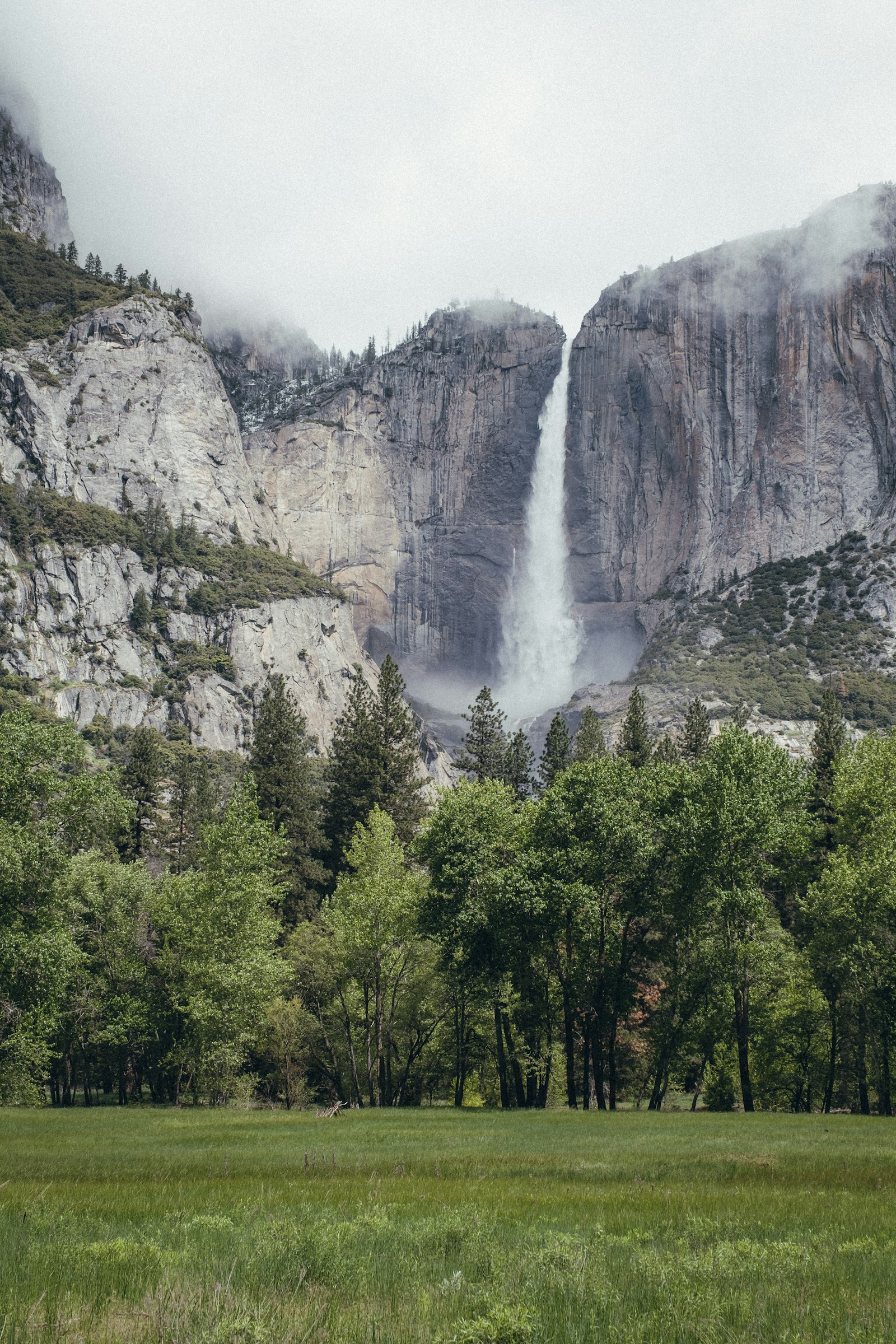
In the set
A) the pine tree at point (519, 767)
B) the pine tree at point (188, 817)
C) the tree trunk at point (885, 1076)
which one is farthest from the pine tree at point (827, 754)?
the pine tree at point (188, 817)

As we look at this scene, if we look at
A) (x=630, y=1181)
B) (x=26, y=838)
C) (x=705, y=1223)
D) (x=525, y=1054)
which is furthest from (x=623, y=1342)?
(x=525, y=1054)

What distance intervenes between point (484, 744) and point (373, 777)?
→ 51.8ft

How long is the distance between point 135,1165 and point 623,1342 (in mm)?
13186

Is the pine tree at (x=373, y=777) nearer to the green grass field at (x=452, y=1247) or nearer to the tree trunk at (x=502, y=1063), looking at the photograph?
the tree trunk at (x=502, y=1063)

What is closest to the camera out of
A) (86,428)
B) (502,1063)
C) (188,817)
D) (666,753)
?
(502,1063)

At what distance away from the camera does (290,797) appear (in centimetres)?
6356

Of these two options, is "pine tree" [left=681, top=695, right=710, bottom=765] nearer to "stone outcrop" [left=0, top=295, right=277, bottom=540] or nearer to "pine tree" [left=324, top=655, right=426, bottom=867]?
"pine tree" [left=324, top=655, right=426, bottom=867]

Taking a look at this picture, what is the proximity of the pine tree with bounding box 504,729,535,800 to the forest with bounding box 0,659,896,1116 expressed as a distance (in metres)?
24.4

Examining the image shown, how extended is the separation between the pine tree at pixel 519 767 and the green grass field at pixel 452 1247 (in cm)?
6108

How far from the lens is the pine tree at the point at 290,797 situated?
60.1m

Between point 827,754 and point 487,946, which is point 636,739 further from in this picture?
point 487,946

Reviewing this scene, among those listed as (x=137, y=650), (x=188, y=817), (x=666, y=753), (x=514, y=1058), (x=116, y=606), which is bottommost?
(x=514, y=1058)

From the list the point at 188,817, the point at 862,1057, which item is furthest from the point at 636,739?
the point at 862,1057

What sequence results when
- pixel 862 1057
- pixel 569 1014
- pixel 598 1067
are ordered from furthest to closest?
1. pixel 569 1014
2. pixel 598 1067
3. pixel 862 1057
